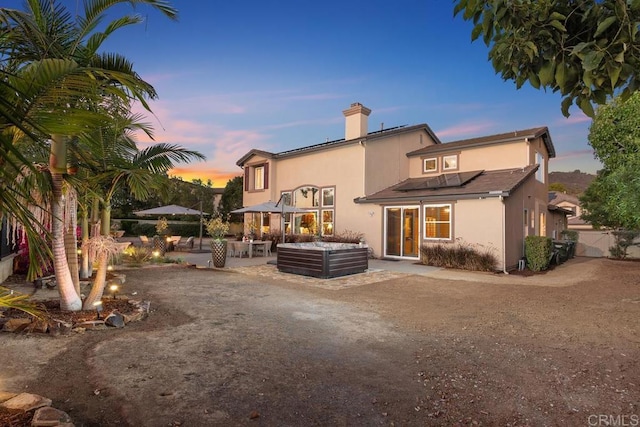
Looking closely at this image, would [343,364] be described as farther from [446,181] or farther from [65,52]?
[446,181]

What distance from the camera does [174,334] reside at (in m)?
4.91

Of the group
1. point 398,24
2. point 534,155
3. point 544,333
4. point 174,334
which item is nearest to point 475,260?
point 534,155

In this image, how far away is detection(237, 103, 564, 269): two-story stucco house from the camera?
12883 mm

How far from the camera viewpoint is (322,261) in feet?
32.6

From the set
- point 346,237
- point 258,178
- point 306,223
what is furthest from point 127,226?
point 346,237

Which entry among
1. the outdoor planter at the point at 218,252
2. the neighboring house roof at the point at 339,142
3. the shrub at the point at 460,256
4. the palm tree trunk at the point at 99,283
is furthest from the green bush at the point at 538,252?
the palm tree trunk at the point at 99,283

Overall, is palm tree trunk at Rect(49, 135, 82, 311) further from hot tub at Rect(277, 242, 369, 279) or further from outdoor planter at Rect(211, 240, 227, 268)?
outdoor planter at Rect(211, 240, 227, 268)

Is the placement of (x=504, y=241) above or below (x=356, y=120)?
below

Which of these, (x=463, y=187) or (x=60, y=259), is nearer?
(x=60, y=259)

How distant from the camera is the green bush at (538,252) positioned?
1251 cm

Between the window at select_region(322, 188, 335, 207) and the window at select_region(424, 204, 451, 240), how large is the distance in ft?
16.6

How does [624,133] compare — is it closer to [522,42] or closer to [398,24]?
[398,24]

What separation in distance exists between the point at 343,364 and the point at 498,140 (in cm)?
1424

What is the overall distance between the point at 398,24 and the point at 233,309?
34.9ft
